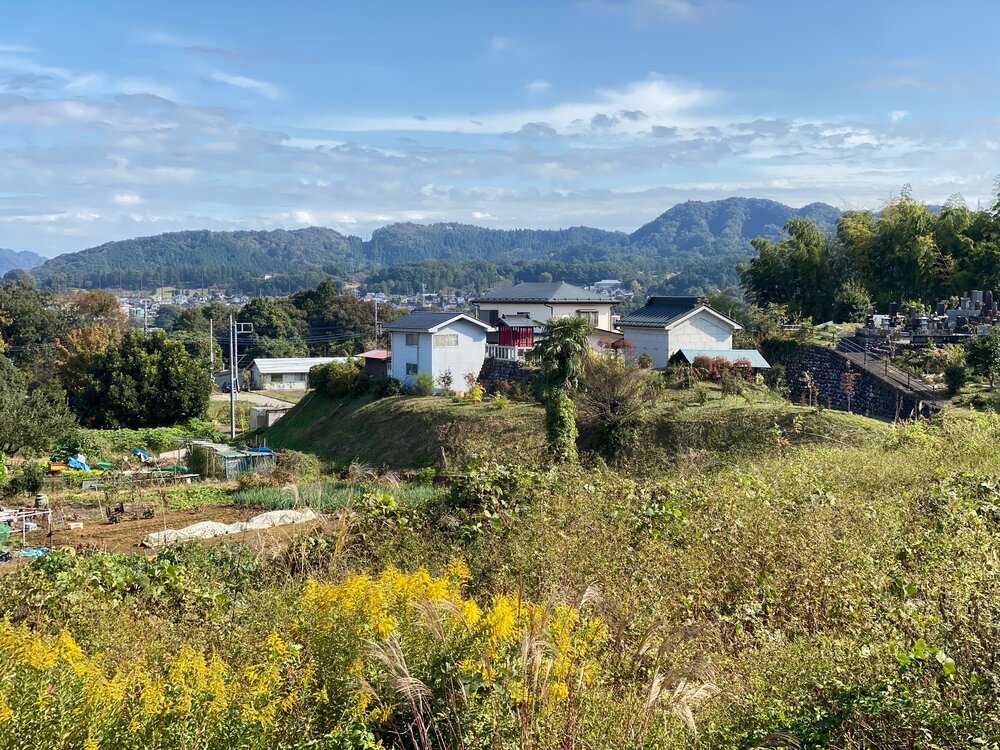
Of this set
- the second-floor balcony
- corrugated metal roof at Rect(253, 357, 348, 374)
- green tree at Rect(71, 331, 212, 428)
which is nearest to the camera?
the second-floor balcony

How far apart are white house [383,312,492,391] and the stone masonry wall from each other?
10.0 meters

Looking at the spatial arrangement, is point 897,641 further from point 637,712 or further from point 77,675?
point 77,675

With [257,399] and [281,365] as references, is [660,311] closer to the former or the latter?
[257,399]

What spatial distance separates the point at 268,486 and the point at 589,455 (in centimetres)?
680

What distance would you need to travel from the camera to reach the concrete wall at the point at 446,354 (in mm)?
26062

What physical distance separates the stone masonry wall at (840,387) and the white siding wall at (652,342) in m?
3.12

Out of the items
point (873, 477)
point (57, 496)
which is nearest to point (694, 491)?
point (873, 477)

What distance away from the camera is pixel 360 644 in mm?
3234

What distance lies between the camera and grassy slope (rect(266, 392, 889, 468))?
14.3 m

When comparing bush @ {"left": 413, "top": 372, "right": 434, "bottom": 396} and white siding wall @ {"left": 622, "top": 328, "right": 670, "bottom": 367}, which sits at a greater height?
white siding wall @ {"left": 622, "top": 328, "right": 670, "bottom": 367}

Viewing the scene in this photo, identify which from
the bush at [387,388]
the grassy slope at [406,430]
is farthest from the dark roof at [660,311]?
the bush at [387,388]

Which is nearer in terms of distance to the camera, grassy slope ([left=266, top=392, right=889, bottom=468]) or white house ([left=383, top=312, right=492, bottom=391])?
grassy slope ([left=266, top=392, right=889, bottom=468])

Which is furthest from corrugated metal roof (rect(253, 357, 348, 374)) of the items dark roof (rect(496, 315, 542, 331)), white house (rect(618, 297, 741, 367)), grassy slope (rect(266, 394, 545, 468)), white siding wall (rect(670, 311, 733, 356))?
white siding wall (rect(670, 311, 733, 356))

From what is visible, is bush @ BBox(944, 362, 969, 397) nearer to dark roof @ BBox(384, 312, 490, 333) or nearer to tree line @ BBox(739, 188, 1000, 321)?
tree line @ BBox(739, 188, 1000, 321)
